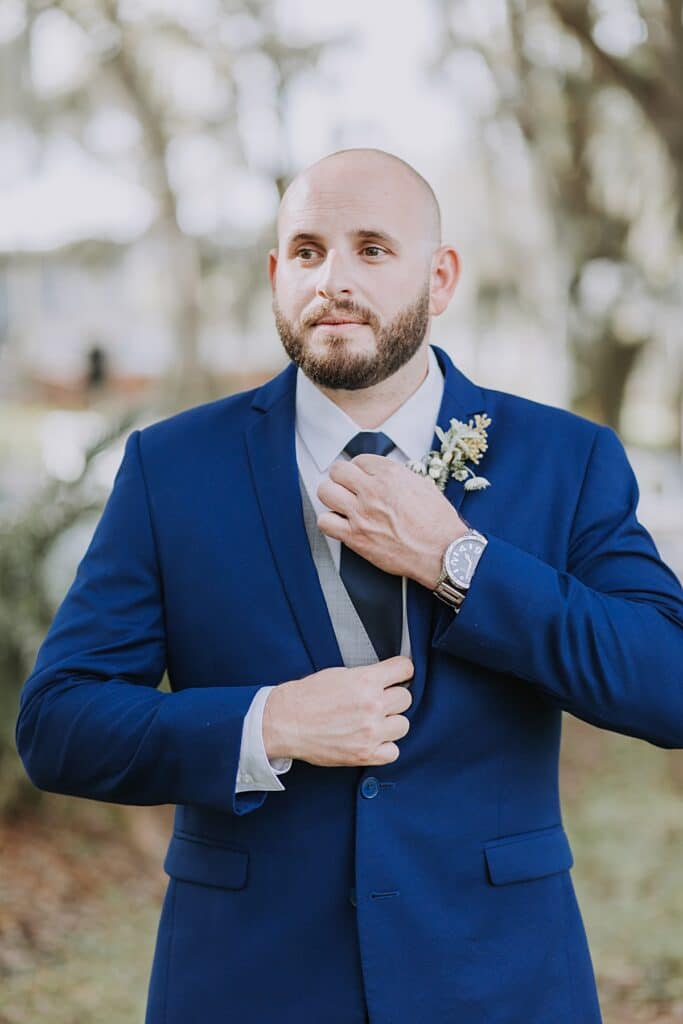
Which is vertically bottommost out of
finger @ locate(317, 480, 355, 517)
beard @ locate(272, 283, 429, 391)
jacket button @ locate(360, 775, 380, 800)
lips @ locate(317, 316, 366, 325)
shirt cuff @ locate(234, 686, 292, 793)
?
jacket button @ locate(360, 775, 380, 800)

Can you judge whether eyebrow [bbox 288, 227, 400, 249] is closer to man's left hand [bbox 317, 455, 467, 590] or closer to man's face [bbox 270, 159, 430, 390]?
man's face [bbox 270, 159, 430, 390]

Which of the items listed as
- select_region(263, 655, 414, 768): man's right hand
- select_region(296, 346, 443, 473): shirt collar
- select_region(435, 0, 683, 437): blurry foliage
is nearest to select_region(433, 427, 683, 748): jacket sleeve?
select_region(263, 655, 414, 768): man's right hand

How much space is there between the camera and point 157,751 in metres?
2.01

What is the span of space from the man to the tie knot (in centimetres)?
2

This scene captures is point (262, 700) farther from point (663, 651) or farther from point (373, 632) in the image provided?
point (663, 651)

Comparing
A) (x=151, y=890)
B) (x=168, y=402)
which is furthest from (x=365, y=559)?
(x=168, y=402)

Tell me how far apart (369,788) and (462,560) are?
1.33 ft

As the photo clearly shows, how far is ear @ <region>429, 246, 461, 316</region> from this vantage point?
2373 mm

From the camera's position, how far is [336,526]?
6.77 feet

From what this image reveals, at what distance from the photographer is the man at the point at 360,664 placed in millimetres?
1995

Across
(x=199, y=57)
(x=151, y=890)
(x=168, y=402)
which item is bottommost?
(x=151, y=890)

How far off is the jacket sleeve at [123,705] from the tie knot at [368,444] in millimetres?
382

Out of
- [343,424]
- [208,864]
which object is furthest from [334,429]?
[208,864]

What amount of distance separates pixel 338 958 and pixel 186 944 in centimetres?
27
